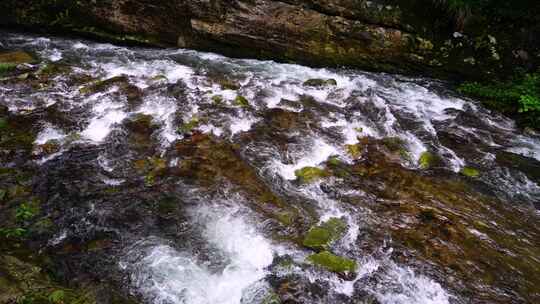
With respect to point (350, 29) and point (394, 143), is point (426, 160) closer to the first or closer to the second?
point (394, 143)

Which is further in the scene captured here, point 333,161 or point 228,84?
point 228,84

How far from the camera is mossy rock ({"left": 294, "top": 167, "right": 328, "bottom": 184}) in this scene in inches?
229

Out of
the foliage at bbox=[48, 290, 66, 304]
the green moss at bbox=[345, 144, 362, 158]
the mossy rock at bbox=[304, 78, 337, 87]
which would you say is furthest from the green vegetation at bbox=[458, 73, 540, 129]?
the foliage at bbox=[48, 290, 66, 304]

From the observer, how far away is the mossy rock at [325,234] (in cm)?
473

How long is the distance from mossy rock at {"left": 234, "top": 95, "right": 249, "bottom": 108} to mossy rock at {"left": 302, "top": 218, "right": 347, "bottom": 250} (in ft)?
10.8

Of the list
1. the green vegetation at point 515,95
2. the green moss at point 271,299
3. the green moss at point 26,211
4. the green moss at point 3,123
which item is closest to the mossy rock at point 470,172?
the green vegetation at point 515,95

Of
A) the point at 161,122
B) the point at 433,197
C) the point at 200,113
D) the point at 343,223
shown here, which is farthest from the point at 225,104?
the point at 433,197

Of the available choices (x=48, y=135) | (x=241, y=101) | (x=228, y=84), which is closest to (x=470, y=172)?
(x=241, y=101)

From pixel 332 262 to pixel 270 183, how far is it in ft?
5.43

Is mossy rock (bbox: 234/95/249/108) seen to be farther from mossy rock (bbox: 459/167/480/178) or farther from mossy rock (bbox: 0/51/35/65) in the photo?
mossy rock (bbox: 0/51/35/65)

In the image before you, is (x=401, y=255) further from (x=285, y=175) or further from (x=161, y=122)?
(x=161, y=122)

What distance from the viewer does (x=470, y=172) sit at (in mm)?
6340

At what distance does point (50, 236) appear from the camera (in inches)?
178

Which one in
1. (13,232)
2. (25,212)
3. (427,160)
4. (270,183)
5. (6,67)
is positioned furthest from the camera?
(6,67)
